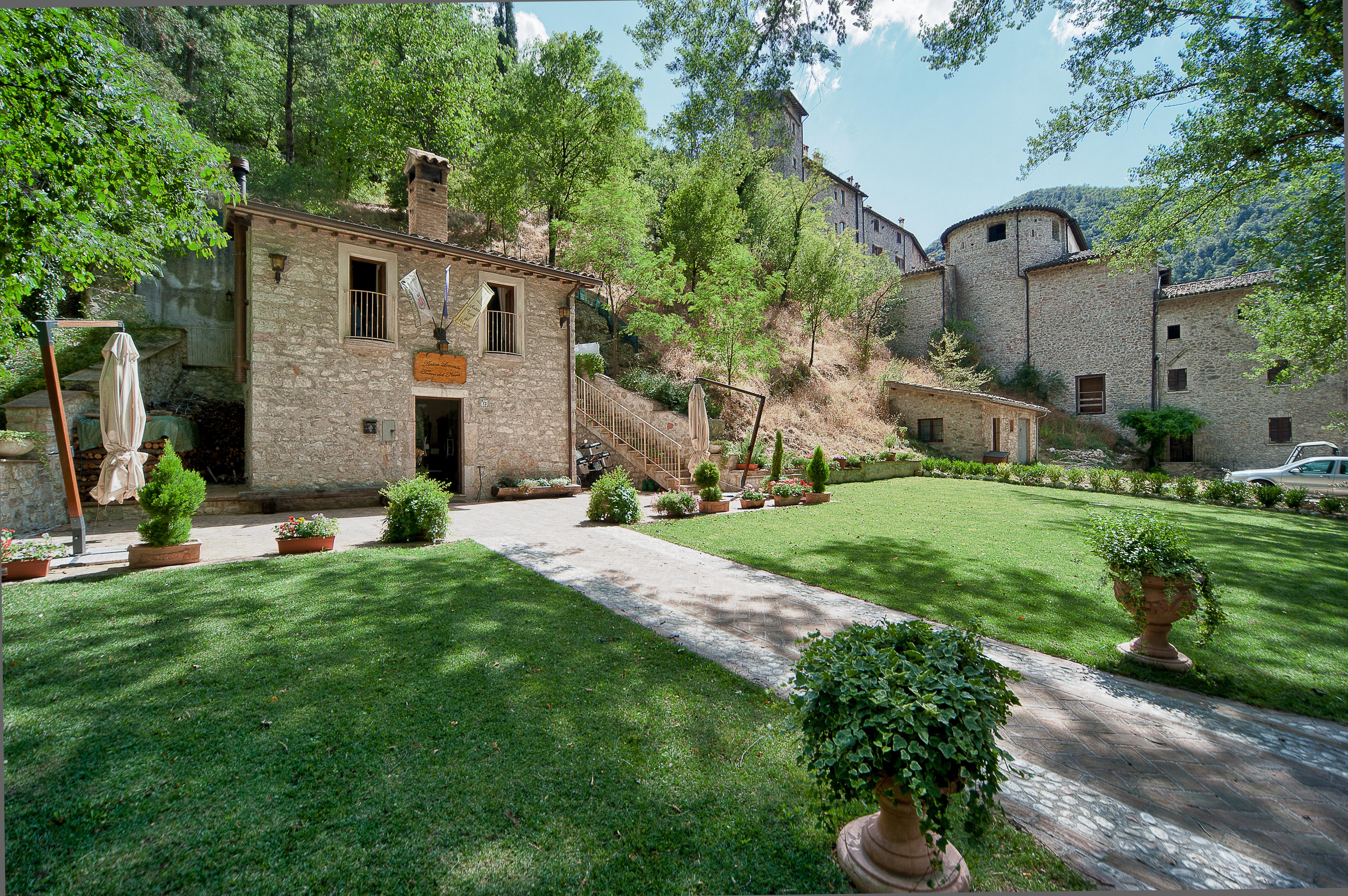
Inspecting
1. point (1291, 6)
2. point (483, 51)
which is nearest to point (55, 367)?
point (1291, 6)

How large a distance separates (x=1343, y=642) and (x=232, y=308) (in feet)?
71.0

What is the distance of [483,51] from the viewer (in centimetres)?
2056

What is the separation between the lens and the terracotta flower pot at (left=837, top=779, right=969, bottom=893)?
1765mm

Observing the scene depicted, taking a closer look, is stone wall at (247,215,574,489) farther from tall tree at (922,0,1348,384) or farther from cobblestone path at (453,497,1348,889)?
tall tree at (922,0,1348,384)

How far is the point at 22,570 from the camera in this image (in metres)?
5.25

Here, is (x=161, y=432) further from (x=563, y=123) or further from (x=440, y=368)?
(x=563, y=123)

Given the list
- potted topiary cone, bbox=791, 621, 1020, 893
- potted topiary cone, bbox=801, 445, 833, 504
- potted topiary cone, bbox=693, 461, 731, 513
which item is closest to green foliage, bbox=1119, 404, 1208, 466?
potted topiary cone, bbox=801, 445, 833, 504

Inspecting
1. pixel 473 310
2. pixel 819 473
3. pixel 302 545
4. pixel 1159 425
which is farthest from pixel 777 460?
pixel 1159 425

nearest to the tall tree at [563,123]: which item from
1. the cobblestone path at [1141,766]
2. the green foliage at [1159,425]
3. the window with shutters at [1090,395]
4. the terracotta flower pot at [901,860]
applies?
the cobblestone path at [1141,766]

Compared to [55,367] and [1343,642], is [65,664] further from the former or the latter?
[1343,642]

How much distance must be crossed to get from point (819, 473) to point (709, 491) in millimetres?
2934

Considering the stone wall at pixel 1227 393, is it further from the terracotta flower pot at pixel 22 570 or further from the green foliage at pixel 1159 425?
the terracotta flower pot at pixel 22 570

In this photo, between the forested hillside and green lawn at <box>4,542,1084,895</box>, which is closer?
green lawn at <box>4,542,1084,895</box>

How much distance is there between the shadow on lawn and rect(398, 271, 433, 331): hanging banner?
25.3 feet
